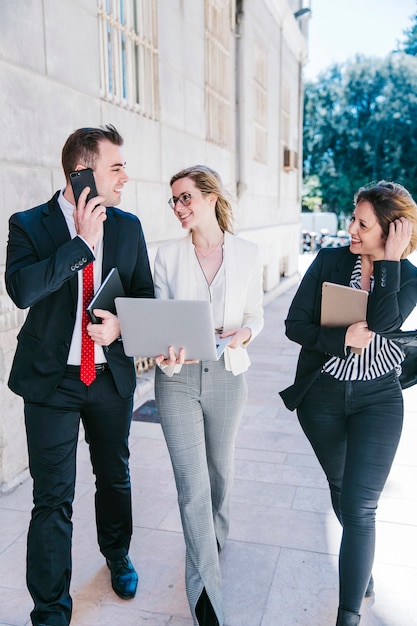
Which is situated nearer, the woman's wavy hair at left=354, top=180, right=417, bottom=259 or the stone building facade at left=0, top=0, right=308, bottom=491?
the woman's wavy hair at left=354, top=180, right=417, bottom=259

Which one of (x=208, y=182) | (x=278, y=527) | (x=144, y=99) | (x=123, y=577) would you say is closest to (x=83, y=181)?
(x=208, y=182)

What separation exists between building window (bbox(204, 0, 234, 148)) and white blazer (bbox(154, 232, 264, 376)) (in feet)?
21.0

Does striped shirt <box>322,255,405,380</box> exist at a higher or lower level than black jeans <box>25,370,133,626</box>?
higher

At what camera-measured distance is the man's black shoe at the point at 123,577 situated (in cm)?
293

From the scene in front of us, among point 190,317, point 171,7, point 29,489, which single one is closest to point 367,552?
point 190,317

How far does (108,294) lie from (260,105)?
10.8 metres

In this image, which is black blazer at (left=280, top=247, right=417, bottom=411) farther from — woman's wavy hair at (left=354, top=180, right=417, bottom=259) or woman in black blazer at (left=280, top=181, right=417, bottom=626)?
woman's wavy hair at (left=354, top=180, right=417, bottom=259)

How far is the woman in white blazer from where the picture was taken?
266cm

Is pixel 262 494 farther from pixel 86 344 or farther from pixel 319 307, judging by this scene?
pixel 86 344

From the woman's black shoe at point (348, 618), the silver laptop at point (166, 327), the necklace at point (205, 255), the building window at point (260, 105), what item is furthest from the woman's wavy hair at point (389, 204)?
the building window at point (260, 105)

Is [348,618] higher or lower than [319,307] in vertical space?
lower

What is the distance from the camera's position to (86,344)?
2.61m

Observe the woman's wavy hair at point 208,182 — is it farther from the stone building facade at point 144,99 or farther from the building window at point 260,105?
the building window at point 260,105

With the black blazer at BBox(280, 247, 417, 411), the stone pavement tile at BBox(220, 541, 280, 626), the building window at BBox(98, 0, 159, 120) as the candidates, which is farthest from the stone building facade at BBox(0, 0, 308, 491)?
the stone pavement tile at BBox(220, 541, 280, 626)
